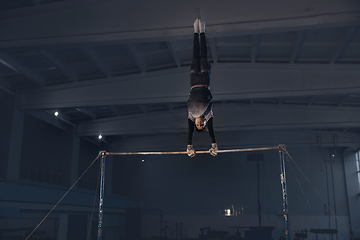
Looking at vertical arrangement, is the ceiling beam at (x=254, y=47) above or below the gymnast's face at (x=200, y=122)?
above

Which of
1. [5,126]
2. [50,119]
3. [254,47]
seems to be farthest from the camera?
[50,119]

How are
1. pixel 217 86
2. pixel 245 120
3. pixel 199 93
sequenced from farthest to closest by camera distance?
pixel 245 120
pixel 217 86
pixel 199 93

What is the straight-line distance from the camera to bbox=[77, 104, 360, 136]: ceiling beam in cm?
1453

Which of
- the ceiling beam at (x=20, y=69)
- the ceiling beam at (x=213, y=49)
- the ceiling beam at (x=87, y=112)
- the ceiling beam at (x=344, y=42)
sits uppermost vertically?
the ceiling beam at (x=213, y=49)

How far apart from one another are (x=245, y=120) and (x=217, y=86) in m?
4.26

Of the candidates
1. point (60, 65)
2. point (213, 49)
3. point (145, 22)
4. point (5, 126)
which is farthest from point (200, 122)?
point (5, 126)

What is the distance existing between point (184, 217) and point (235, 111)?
11132mm

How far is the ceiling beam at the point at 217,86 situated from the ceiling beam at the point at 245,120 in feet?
13.4

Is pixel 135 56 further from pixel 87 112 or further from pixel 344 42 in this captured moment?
pixel 344 42

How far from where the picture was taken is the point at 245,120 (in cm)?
1512

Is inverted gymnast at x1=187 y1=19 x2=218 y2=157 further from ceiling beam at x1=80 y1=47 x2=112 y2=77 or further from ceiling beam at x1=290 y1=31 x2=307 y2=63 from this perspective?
ceiling beam at x1=80 y1=47 x2=112 y2=77

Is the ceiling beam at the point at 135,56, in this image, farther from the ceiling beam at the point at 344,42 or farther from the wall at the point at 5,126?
the ceiling beam at the point at 344,42

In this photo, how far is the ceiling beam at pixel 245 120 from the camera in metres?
14.5

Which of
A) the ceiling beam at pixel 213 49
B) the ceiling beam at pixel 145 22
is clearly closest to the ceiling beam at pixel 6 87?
the ceiling beam at pixel 145 22
